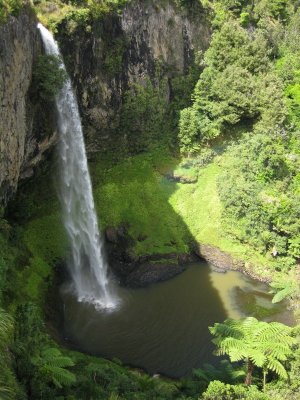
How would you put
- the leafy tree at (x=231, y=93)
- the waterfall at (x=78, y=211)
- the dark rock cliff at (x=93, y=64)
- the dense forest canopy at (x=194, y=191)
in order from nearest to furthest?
the dense forest canopy at (x=194, y=191)
the dark rock cliff at (x=93, y=64)
the waterfall at (x=78, y=211)
the leafy tree at (x=231, y=93)

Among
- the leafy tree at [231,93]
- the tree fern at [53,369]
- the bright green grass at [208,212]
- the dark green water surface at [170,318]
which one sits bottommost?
the dark green water surface at [170,318]

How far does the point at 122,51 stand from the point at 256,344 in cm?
2201

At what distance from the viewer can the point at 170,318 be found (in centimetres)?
2270

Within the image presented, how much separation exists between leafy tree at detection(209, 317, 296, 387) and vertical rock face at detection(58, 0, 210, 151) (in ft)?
59.3

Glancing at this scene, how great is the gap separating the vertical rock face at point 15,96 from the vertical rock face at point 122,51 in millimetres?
3777

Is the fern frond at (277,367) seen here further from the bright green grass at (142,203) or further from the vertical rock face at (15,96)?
the vertical rock face at (15,96)

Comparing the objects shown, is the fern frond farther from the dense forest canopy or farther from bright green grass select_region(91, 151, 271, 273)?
bright green grass select_region(91, 151, 271, 273)

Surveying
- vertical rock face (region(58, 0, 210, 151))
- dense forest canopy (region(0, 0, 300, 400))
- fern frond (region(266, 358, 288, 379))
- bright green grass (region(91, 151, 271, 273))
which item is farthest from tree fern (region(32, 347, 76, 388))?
vertical rock face (region(58, 0, 210, 151))

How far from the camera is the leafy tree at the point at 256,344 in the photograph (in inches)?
572

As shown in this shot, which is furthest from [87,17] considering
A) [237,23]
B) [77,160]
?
[237,23]

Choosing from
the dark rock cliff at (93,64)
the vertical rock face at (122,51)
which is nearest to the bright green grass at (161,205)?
the dark rock cliff at (93,64)

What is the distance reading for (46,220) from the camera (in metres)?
27.3

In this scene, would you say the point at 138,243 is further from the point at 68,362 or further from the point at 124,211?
the point at 68,362

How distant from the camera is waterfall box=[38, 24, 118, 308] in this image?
25.2 meters
